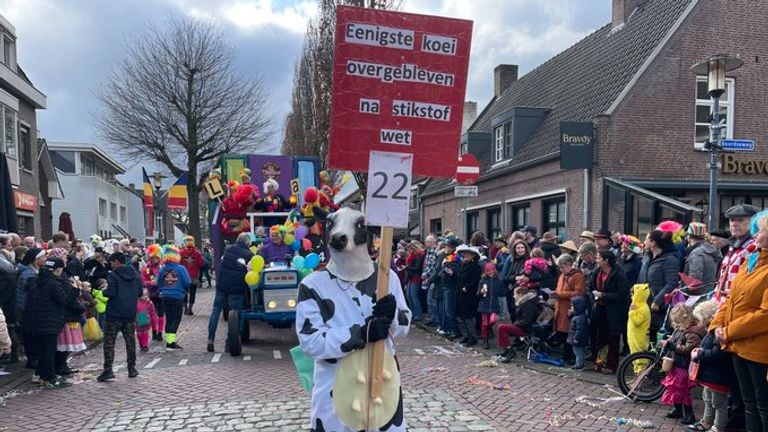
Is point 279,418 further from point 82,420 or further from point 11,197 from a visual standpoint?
point 11,197

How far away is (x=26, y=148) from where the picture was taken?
21.2 m

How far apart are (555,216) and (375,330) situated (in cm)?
1530

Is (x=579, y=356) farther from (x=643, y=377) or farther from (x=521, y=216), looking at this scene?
(x=521, y=216)

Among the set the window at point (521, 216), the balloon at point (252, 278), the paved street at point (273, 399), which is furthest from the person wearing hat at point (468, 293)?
the window at point (521, 216)

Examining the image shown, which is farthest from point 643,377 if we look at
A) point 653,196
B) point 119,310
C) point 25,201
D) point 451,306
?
point 25,201

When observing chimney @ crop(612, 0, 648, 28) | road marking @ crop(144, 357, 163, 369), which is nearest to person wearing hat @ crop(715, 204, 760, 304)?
road marking @ crop(144, 357, 163, 369)

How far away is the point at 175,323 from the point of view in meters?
9.46

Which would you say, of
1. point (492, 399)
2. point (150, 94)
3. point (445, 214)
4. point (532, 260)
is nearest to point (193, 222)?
point (150, 94)

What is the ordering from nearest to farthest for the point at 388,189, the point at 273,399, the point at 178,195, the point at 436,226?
1. the point at 388,189
2. the point at 273,399
3. the point at 178,195
4. the point at 436,226

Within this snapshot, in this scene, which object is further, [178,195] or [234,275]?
[178,195]

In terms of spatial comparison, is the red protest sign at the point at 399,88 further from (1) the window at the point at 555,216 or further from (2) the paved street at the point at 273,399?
(1) the window at the point at 555,216

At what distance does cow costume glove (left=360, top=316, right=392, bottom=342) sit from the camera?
283 cm

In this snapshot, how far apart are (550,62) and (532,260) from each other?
16745 mm

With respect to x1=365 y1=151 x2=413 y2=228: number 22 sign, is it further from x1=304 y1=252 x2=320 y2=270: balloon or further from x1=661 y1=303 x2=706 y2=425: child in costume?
x1=304 y1=252 x2=320 y2=270: balloon
